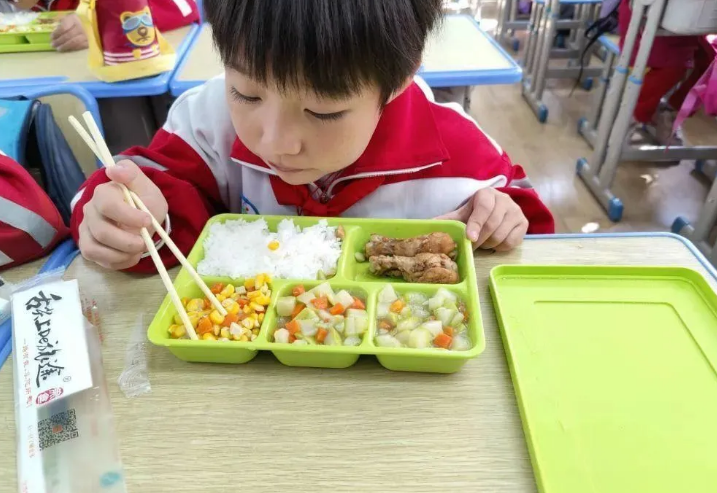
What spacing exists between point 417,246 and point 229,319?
31cm

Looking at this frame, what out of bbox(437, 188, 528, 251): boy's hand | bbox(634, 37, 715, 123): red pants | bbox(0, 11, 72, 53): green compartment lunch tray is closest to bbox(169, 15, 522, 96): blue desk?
bbox(0, 11, 72, 53): green compartment lunch tray

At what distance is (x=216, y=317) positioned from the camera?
0.66 m

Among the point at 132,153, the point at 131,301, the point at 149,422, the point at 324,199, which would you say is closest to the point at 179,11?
the point at 132,153

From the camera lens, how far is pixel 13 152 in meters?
1.02

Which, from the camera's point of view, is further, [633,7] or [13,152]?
[633,7]

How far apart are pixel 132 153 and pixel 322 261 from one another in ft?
1.40

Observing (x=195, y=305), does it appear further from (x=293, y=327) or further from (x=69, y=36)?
(x=69, y=36)

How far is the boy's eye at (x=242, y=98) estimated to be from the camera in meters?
0.63

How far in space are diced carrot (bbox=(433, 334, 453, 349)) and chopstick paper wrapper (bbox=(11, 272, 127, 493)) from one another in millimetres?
386

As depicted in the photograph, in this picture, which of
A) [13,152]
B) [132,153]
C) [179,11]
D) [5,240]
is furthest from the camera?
[179,11]

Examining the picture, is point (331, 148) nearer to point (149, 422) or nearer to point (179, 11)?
point (149, 422)

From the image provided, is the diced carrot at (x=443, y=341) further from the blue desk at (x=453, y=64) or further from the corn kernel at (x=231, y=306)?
the blue desk at (x=453, y=64)

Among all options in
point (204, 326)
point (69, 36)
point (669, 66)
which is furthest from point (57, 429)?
point (669, 66)

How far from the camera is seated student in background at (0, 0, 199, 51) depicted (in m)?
1.67
